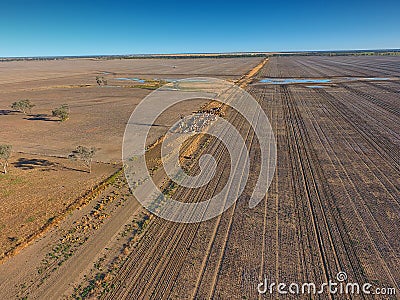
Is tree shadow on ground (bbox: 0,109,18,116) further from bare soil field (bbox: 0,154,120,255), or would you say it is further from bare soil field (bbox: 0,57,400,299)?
bare soil field (bbox: 0,57,400,299)

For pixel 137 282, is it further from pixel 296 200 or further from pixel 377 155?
pixel 377 155

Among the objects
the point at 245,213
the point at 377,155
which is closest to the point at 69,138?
the point at 245,213

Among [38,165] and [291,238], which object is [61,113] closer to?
[38,165]

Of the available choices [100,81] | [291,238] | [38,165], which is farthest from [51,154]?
[100,81]

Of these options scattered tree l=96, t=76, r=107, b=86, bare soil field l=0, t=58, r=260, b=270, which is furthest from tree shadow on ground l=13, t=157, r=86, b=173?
scattered tree l=96, t=76, r=107, b=86

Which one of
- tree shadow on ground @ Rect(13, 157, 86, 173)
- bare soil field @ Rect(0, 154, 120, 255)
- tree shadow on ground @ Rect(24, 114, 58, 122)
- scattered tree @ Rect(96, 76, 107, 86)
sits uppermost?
scattered tree @ Rect(96, 76, 107, 86)

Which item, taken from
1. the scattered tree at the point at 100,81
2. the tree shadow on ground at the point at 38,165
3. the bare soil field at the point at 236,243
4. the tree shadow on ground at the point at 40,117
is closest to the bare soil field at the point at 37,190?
the tree shadow on ground at the point at 38,165
